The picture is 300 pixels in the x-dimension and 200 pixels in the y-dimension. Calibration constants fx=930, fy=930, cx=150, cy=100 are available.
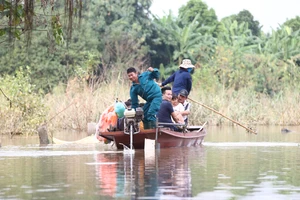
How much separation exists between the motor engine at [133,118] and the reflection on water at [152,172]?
0.57 meters

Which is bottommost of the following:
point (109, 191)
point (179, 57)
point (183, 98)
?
point (109, 191)

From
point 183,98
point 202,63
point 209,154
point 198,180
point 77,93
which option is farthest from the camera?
point 202,63

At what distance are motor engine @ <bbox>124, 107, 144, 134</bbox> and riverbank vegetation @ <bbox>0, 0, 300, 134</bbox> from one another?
2107 mm

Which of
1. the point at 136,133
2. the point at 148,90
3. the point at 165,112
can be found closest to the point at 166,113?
the point at 165,112

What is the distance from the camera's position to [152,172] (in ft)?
49.2

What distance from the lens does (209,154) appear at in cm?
1962

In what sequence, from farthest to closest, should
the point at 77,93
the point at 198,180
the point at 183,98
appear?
1. the point at 77,93
2. the point at 183,98
3. the point at 198,180

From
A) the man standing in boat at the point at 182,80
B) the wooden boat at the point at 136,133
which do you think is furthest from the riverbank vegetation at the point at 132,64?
the man standing in boat at the point at 182,80

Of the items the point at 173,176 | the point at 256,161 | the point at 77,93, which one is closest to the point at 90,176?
the point at 173,176

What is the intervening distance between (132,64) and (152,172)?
37.5 metres

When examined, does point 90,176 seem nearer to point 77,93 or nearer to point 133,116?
point 133,116

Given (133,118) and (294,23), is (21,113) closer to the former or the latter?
(133,118)

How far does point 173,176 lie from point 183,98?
9.01 metres

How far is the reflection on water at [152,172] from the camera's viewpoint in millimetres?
12039
